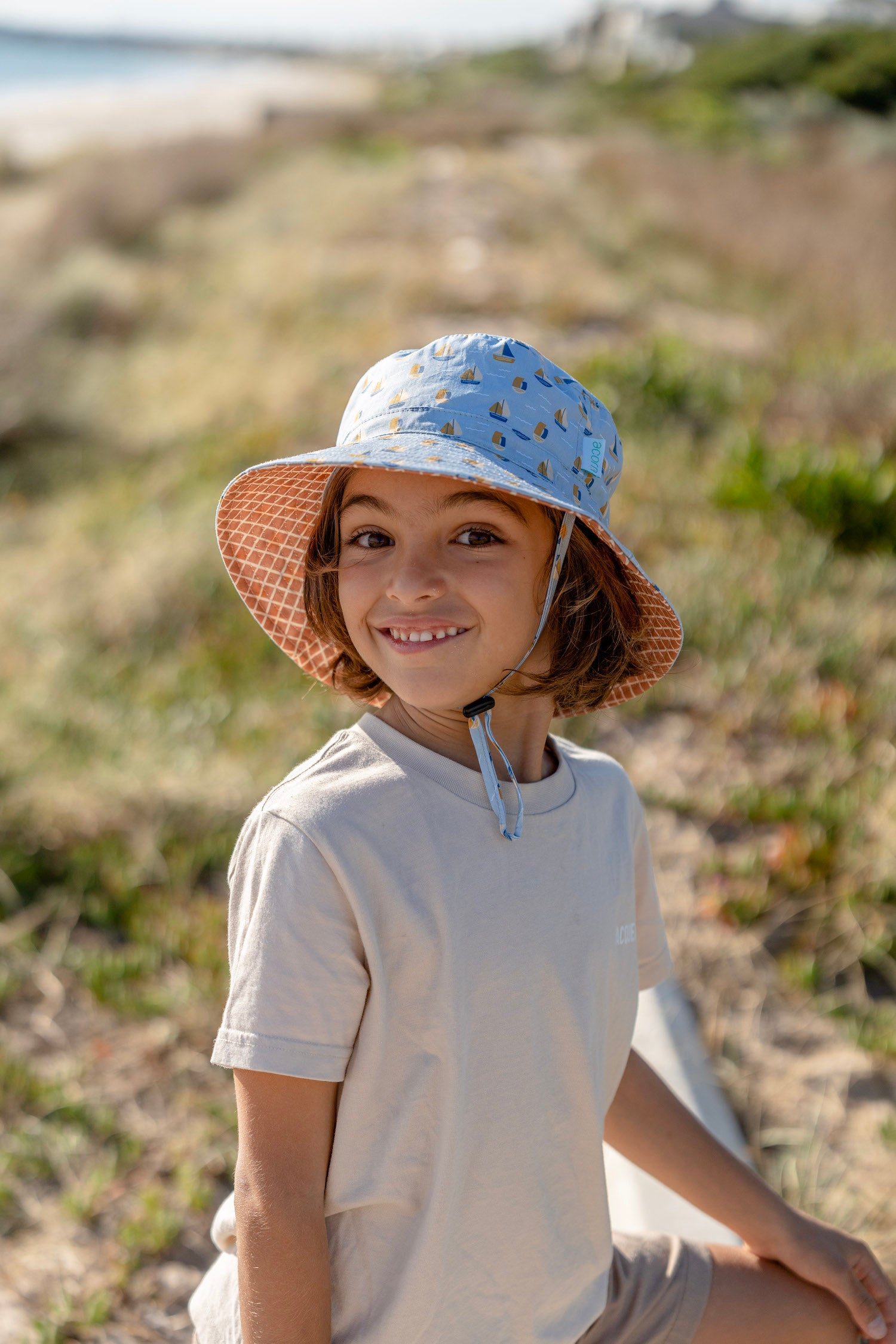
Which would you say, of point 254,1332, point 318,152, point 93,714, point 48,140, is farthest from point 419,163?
point 254,1332

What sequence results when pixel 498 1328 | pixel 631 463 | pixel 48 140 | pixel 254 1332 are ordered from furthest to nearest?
pixel 48 140 < pixel 631 463 < pixel 498 1328 < pixel 254 1332

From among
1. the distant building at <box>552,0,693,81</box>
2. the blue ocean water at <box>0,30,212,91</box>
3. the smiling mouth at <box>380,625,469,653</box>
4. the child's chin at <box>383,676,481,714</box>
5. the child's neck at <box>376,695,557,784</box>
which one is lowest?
the blue ocean water at <box>0,30,212,91</box>

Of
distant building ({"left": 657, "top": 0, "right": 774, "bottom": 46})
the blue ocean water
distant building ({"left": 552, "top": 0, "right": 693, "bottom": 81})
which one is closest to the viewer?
the blue ocean water

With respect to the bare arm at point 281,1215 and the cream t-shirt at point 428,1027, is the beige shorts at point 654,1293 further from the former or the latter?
the bare arm at point 281,1215

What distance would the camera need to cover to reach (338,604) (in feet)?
4.41

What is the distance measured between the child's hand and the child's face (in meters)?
0.82

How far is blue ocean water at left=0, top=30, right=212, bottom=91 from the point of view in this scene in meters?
53.4

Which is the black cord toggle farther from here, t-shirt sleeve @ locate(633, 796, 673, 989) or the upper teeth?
t-shirt sleeve @ locate(633, 796, 673, 989)

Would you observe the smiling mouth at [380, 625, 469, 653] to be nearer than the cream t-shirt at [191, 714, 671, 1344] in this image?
No

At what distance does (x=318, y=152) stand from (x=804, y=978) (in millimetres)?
22361

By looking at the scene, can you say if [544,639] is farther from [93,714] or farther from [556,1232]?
[93,714]

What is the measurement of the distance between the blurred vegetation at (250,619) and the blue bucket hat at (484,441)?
4.34ft

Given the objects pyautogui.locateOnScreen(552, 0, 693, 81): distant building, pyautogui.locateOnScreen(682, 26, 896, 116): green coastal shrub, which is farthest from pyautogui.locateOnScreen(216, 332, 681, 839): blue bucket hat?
pyautogui.locateOnScreen(552, 0, 693, 81): distant building

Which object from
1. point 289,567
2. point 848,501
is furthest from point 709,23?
point 289,567
